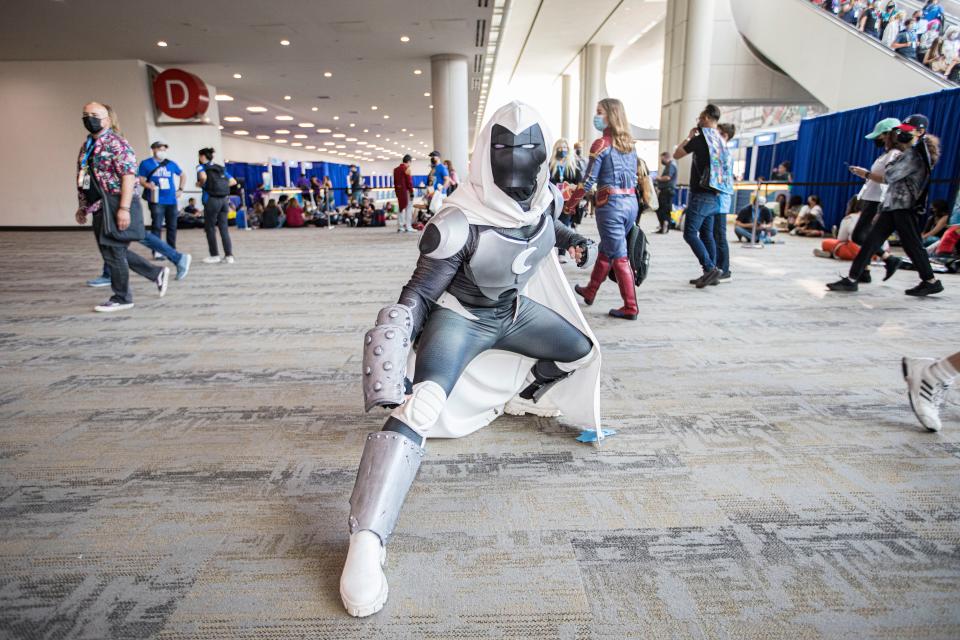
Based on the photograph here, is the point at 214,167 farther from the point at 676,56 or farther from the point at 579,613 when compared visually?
the point at 676,56

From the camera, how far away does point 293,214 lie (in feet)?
50.5

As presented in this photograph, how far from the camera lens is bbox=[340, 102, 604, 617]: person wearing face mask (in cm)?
155

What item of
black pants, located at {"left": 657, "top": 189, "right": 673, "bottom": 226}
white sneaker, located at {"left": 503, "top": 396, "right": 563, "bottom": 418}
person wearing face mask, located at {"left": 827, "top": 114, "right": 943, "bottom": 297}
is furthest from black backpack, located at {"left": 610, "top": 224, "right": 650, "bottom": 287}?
black pants, located at {"left": 657, "top": 189, "right": 673, "bottom": 226}

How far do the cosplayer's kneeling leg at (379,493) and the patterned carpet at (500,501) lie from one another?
0.22 feet

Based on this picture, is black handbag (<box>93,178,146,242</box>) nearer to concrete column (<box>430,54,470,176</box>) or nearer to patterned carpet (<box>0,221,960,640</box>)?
patterned carpet (<box>0,221,960,640</box>)

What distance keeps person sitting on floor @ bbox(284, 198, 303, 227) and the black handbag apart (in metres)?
11.0

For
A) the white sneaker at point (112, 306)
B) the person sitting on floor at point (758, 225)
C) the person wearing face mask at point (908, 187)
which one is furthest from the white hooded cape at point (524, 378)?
the person sitting on floor at point (758, 225)

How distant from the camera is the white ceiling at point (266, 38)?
10.1 m

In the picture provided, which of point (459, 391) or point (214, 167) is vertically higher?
point (214, 167)

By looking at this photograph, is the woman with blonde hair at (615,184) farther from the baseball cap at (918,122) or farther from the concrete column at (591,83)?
the concrete column at (591,83)

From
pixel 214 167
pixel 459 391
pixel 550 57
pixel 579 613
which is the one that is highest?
pixel 550 57

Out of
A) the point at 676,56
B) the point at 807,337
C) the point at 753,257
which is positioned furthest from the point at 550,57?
the point at 807,337

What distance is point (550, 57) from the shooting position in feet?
82.3

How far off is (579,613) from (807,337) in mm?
3334
